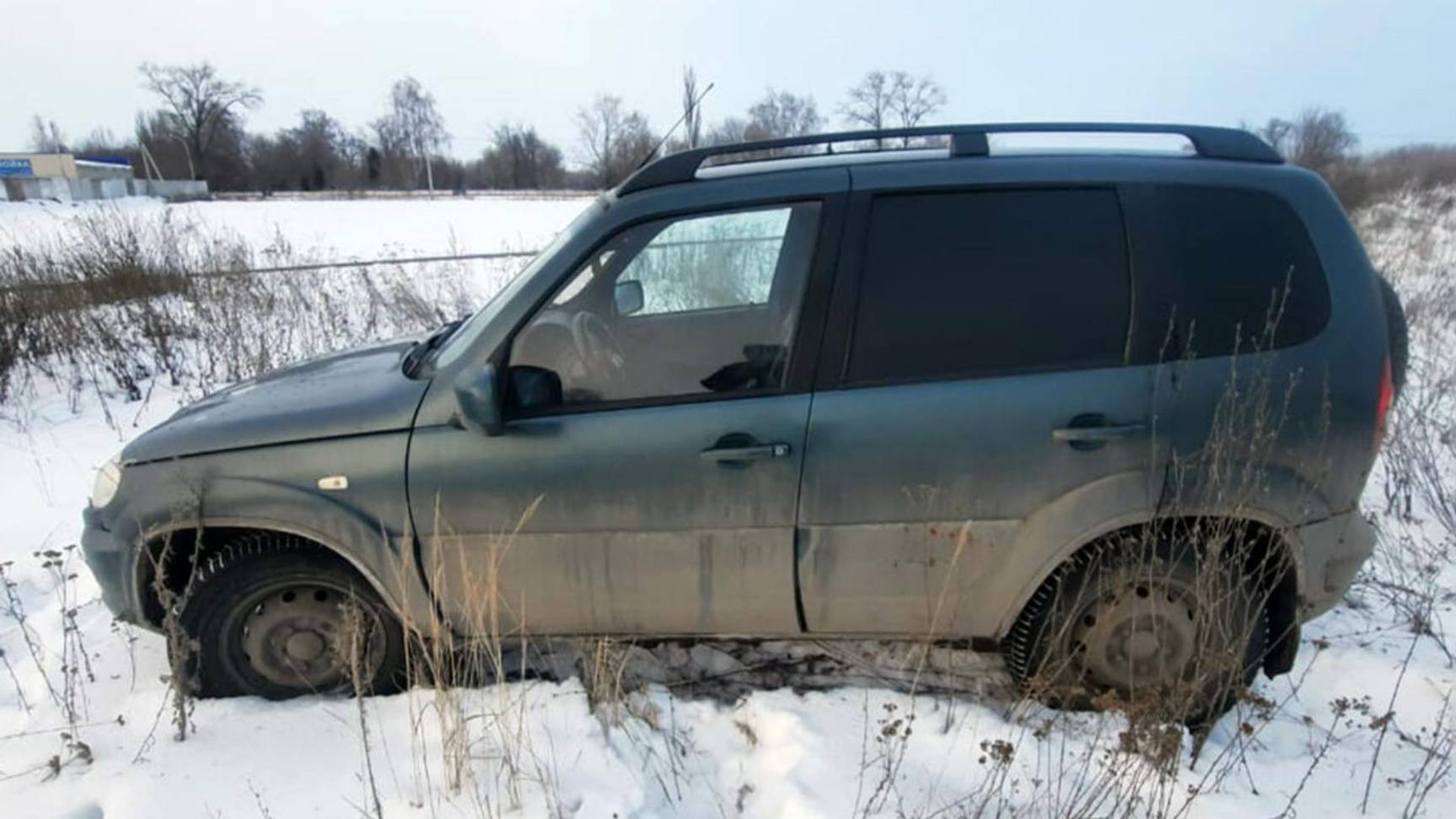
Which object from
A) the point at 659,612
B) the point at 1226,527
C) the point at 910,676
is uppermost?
the point at 1226,527

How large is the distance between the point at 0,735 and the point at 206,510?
1040 millimetres

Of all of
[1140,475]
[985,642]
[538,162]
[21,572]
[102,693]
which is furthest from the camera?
[538,162]

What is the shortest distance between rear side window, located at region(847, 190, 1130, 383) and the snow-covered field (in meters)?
1.12

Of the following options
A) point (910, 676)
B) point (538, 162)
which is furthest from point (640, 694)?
point (538, 162)

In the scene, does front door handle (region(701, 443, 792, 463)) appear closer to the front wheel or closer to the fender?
the fender

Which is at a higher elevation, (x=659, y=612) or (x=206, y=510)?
(x=206, y=510)

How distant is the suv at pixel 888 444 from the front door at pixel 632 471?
0.04 ft

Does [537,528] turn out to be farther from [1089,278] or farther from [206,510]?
[1089,278]

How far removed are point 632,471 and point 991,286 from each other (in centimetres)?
130

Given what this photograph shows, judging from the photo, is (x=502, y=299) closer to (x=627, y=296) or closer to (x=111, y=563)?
(x=627, y=296)

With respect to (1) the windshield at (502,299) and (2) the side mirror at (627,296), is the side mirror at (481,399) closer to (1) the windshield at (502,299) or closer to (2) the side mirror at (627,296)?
(1) the windshield at (502,299)

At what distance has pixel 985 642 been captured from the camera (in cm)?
302

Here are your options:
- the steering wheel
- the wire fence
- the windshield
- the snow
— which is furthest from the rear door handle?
the snow

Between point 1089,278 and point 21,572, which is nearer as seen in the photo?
point 1089,278
